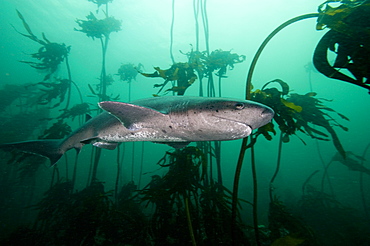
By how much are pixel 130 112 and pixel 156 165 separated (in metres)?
40.6

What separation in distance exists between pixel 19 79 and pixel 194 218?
137 m

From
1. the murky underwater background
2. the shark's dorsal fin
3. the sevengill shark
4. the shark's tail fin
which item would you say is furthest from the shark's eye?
the shark's tail fin

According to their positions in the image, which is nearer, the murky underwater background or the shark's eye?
the shark's eye

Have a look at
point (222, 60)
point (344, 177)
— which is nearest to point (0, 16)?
point (222, 60)

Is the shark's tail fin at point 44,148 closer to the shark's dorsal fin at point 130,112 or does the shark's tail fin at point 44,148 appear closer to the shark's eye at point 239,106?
the shark's dorsal fin at point 130,112

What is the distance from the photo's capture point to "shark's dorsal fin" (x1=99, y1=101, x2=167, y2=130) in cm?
124

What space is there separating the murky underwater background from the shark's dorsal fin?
7.53 feet

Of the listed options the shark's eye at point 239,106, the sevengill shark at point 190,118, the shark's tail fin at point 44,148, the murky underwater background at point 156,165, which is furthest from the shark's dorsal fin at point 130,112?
the murky underwater background at point 156,165

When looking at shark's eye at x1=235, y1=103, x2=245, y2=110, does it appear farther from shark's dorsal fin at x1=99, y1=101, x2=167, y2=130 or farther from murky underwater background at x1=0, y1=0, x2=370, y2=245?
murky underwater background at x1=0, y1=0, x2=370, y2=245

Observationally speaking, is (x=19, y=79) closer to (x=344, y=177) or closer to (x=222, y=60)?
(x=222, y=60)

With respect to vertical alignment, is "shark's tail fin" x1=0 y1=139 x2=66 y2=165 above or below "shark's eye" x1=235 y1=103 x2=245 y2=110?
below

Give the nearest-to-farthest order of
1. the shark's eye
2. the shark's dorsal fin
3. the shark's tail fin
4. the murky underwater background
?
the shark's eye → the shark's dorsal fin → the shark's tail fin → the murky underwater background

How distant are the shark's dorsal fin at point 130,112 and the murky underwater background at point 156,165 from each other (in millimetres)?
2296

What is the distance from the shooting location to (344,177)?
23.5 metres
